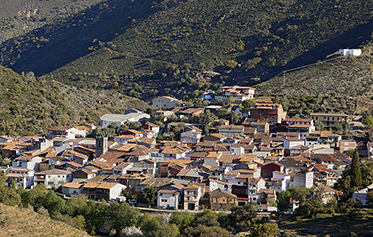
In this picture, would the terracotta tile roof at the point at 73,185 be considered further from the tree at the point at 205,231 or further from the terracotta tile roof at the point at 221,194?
the tree at the point at 205,231

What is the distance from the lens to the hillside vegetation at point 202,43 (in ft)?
379

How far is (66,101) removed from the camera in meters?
94.5

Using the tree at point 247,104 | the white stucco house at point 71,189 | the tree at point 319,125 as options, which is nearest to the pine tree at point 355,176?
the tree at point 319,125

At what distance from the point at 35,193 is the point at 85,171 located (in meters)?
6.33

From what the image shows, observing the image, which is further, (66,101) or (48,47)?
(48,47)

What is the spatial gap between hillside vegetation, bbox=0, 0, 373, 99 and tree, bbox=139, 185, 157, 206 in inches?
2567

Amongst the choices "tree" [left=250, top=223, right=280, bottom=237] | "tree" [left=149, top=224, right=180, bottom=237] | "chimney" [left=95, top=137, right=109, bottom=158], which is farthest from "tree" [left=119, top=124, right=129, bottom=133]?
"tree" [left=250, top=223, right=280, bottom=237]

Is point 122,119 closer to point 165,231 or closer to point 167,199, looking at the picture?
point 167,199

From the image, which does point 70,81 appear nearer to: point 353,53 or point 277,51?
point 277,51

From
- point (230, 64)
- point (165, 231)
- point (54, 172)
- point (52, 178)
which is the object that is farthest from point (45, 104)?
point (165, 231)

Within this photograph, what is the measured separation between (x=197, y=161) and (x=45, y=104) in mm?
42573

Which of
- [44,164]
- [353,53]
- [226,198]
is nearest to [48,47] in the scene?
[353,53]

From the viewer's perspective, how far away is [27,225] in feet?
118

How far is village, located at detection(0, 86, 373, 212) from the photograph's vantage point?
155 feet
